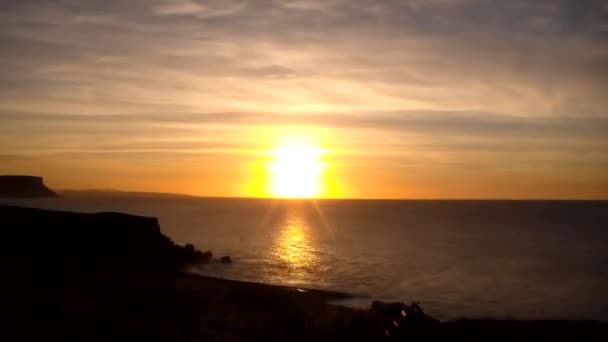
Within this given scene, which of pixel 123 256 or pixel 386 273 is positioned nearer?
pixel 123 256

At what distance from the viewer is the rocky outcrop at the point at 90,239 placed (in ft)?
166

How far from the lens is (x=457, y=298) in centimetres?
4562

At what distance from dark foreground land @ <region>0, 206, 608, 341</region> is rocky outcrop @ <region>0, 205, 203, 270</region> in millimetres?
3267

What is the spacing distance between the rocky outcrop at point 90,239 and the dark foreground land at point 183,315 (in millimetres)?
3267

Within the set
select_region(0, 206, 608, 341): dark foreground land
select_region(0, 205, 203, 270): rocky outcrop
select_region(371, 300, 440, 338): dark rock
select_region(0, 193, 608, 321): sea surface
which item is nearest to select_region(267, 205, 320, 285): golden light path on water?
select_region(0, 193, 608, 321): sea surface

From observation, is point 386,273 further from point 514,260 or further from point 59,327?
point 59,327

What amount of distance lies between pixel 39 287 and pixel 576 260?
69.1m

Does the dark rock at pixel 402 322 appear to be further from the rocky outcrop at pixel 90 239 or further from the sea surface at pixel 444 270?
the rocky outcrop at pixel 90 239

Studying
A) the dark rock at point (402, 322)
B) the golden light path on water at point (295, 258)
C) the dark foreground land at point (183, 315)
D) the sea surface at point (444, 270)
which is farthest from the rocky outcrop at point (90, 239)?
the dark rock at point (402, 322)

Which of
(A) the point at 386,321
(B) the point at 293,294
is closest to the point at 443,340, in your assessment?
(A) the point at 386,321

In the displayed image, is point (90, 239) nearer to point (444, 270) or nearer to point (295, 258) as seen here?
point (295, 258)

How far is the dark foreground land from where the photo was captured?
75.3 feet

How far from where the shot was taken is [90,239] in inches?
2163

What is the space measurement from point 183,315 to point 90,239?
31393mm
